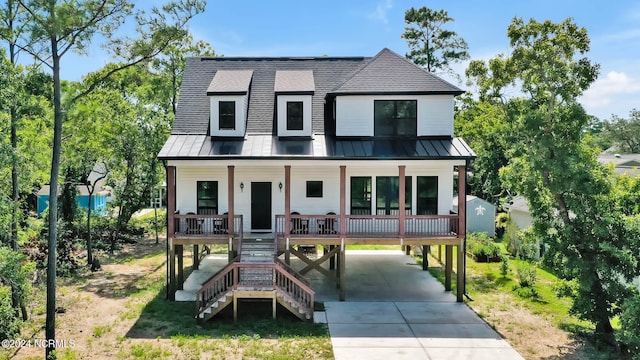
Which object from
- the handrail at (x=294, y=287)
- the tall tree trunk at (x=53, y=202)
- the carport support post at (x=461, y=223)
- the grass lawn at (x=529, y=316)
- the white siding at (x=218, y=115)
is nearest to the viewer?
the tall tree trunk at (x=53, y=202)

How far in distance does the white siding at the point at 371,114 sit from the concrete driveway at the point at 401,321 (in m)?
6.59

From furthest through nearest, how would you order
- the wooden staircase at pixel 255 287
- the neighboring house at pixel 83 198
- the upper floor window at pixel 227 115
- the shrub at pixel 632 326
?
the neighboring house at pixel 83 198 < the upper floor window at pixel 227 115 < the wooden staircase at pixel 255 287 < the shrub at pixel 632 326

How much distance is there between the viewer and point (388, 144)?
1836 centimetres

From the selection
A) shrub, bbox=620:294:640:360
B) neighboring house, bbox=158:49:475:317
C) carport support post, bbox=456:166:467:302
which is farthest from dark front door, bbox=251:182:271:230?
shrub, bbox=620:294:640:360

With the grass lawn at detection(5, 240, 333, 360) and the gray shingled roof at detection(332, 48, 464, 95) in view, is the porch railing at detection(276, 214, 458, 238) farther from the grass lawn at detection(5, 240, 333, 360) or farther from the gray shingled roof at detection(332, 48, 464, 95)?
the gray shingled roof at detection(332, 48, 464, 95)

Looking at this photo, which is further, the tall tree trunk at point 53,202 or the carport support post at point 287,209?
the carport support post at point 287,209

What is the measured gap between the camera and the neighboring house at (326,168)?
687 inches

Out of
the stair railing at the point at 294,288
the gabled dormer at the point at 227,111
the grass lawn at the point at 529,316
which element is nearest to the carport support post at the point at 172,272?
the stair railing at the point at 294,288

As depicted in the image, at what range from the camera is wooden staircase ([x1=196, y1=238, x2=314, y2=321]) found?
15.4 metres

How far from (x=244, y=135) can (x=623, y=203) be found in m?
13.3

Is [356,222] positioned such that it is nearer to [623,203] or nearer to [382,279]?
[382,279]

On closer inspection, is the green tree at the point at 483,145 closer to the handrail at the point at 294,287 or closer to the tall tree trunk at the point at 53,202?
the handrail at the point at 294,287

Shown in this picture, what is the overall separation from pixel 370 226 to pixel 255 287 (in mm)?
5055

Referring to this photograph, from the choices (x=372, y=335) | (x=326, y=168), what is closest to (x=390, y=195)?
(x=326, y=168)
